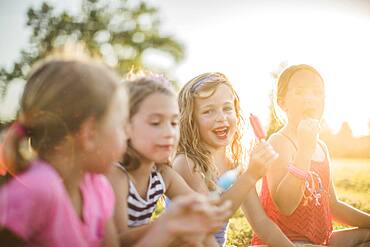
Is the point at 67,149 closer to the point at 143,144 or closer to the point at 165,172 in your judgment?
the point at 143,144

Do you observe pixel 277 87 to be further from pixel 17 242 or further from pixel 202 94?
pixel 17 242

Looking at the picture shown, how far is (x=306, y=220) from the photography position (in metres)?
2.44

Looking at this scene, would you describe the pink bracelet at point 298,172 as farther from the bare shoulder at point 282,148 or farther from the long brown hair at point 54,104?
the long brown hair at point 54,104

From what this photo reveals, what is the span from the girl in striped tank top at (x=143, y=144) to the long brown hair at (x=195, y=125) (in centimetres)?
54

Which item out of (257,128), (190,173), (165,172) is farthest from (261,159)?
(190,173)

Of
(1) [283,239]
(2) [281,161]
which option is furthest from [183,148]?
(1) [283,239]

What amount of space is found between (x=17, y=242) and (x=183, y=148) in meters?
1.30

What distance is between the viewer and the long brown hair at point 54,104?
127 cm

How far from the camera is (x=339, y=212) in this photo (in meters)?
2.74

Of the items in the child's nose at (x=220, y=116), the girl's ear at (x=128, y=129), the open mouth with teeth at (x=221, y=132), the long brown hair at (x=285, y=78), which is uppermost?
the long brown hair at (x=285, y=78)

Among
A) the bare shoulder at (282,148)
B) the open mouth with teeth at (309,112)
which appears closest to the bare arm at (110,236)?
the bare shoulder at (282,148)

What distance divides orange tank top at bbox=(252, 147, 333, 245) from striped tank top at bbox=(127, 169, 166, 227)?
816 mm

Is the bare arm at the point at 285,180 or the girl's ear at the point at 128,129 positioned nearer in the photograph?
the girl's ear at the point at 128,129

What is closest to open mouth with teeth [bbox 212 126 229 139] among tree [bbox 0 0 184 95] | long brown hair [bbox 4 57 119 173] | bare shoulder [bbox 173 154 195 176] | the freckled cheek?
the freckled cheek
